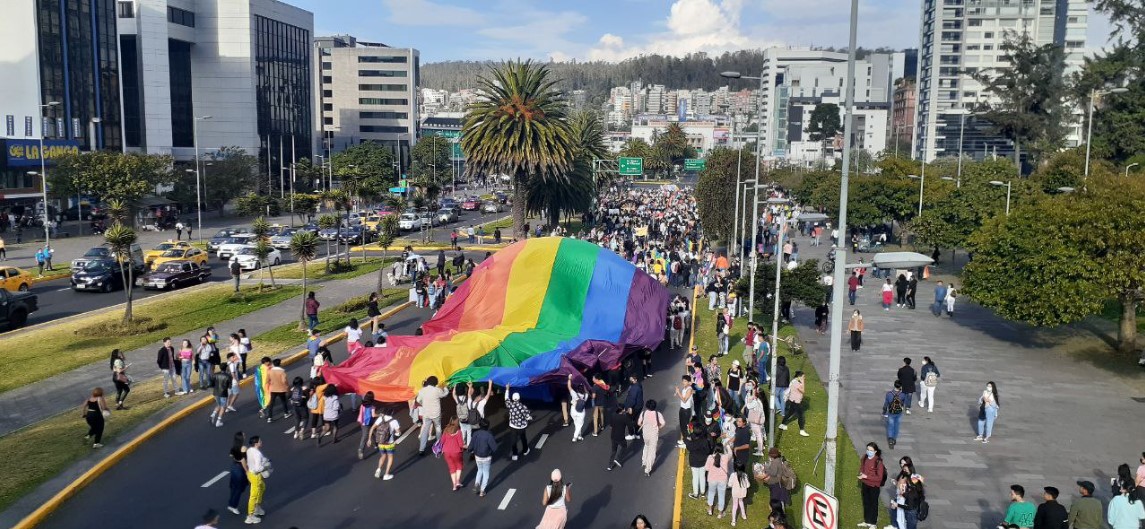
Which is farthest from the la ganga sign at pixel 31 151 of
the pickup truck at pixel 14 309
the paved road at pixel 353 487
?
the paved road at pixel 353 487

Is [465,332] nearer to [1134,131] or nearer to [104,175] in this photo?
[104,175]

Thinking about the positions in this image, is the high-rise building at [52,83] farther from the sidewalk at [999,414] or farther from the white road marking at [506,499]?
the white road marking at [506,499]

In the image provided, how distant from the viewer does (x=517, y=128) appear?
1991 inches

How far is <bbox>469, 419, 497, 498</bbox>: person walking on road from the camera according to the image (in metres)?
15.0

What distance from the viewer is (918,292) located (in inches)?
1612

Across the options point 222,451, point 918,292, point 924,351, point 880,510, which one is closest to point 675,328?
point 924,351

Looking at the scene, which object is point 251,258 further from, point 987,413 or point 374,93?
point 374,93

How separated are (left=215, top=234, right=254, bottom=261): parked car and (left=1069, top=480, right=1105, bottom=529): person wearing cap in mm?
41503

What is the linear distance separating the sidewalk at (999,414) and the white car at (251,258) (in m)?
25.9

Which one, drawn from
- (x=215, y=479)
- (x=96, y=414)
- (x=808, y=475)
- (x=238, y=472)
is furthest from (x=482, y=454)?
(x=96, y=414)

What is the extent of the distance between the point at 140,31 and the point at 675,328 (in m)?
81.2

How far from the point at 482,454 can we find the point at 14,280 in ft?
93.6

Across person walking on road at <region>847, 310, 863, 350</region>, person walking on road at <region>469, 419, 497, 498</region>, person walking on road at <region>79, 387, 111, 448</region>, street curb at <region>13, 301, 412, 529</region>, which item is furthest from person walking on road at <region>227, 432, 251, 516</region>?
person walking on road at <region>847, 310, 863, 350</region>

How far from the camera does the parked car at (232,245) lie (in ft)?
155
